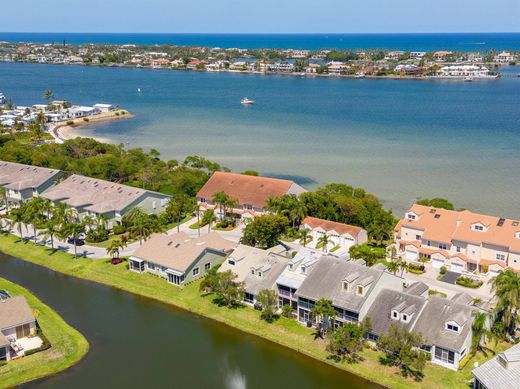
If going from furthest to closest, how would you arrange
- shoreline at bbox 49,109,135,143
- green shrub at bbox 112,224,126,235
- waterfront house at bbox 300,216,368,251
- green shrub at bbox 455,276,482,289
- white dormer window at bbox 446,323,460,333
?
shoreline at bbox 49,109,135,143 < green shrub at bbox 112,224,126,235 < waterfront house at bbox 300,216,368,251 < green shrub at bbox 455,276,482,289 < white dormer window at bbox 446,323,460,333

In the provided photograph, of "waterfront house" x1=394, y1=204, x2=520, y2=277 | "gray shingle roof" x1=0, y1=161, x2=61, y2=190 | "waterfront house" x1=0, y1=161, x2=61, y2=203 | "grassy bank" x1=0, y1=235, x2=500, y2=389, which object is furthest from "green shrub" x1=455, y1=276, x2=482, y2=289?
"gray shingle roof" x1=0, y1=161, x2=61, y2=190

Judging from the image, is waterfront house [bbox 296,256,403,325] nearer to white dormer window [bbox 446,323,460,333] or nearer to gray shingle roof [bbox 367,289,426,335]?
gray shingle roof [bbox 367,289,426,335]

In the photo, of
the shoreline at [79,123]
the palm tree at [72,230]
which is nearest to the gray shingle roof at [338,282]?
the palm tree at [72,230]

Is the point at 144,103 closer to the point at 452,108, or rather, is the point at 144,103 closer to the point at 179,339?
the point at 452,108

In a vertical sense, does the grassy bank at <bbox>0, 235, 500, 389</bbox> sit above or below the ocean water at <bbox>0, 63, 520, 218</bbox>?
below

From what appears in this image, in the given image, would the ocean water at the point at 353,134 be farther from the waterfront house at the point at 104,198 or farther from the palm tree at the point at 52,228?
the palm tree at the point at 52,228

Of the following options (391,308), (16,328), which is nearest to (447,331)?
(391,308)
